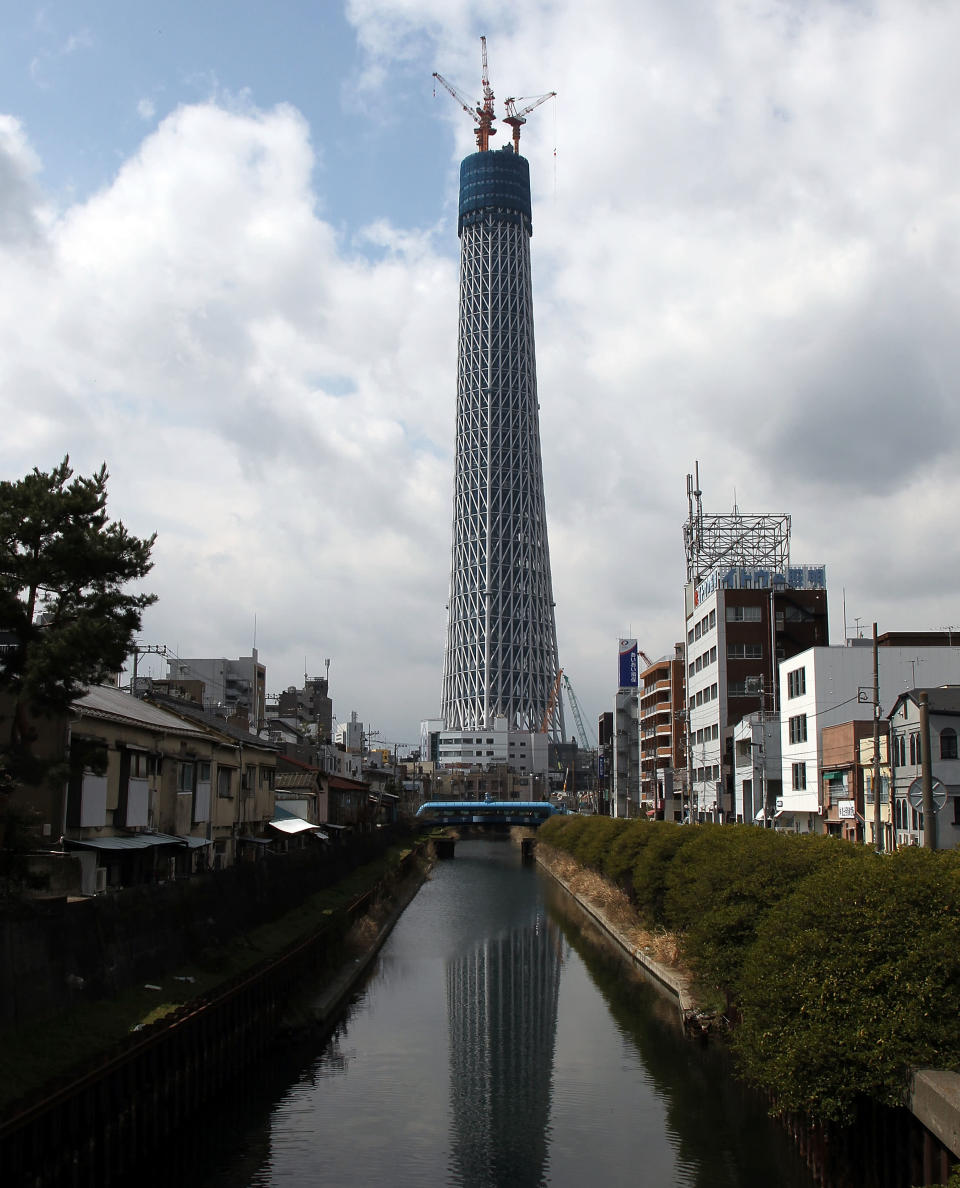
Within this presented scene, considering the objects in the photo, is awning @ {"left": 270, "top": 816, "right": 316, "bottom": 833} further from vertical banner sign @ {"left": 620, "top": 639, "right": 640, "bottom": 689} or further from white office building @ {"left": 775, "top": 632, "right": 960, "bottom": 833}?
vertical banner sign @ {"left": 620, "top": 639, "right": 640, "bottom": 689}

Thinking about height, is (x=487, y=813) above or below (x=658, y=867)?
below

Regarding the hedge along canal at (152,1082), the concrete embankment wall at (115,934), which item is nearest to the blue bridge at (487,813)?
the concrete embankment wall at (115,934)

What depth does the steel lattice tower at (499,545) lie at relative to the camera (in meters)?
190

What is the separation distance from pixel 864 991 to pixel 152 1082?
10595 millimetres

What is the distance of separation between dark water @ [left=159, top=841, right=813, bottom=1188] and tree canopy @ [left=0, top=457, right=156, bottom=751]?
8.69 meters

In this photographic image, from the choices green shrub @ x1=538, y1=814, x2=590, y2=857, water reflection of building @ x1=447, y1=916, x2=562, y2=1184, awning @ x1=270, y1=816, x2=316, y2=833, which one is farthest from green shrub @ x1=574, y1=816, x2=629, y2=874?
awning @ x1=270, y1=816, x2=316, y2=833

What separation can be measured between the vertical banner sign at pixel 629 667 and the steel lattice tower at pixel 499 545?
6366 centimetres

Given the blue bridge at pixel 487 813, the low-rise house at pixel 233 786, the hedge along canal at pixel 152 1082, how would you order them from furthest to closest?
the blue bridge at pixel 487 813, the low-rise house at pixel 233 786, the hedge along canal at pixel 152 1082

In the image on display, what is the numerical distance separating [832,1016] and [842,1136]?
2.50 m

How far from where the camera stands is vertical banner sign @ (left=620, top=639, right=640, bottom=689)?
412 ft

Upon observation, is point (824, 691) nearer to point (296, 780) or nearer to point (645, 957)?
point (645, 957)

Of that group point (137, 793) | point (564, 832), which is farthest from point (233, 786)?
point (564, 832)

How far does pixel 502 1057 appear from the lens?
81.6 feet

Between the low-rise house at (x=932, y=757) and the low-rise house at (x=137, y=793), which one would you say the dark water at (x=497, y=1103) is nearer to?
the low-rise house at (x=137, y=793)
